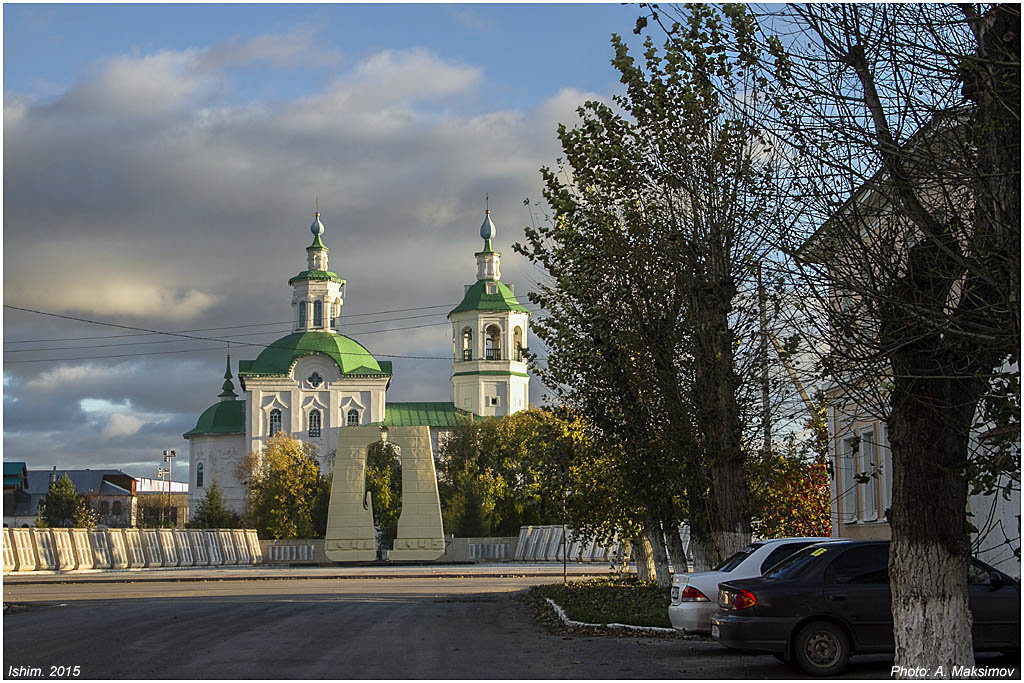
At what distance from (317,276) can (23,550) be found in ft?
216

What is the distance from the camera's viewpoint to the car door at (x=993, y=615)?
13.2m

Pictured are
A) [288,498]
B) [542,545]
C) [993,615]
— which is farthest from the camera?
[288,498]

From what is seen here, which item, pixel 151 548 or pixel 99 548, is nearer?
pixel 99 548

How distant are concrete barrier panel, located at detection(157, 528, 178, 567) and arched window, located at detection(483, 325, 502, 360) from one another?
58225mm

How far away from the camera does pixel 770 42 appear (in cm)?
970

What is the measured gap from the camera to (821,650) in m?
13.0

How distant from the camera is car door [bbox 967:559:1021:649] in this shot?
521 inches

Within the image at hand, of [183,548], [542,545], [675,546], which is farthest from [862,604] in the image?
[542,545]

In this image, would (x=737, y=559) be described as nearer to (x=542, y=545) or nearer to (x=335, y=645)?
(x=335, y=645)

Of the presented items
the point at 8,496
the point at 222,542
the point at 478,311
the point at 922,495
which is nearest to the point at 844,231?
the point at 922,495

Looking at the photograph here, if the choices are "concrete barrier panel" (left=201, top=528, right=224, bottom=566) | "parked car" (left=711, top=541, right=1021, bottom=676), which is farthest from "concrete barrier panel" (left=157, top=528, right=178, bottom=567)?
"parked car" (left=711, top=541, right=1021, bottom=676)

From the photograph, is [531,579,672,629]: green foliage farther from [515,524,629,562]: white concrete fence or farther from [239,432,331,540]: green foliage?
[239,432,331,540]: green foliage

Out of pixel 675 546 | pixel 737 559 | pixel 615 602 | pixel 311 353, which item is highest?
pixel 311 353

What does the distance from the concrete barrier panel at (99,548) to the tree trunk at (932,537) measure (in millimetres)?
50920
